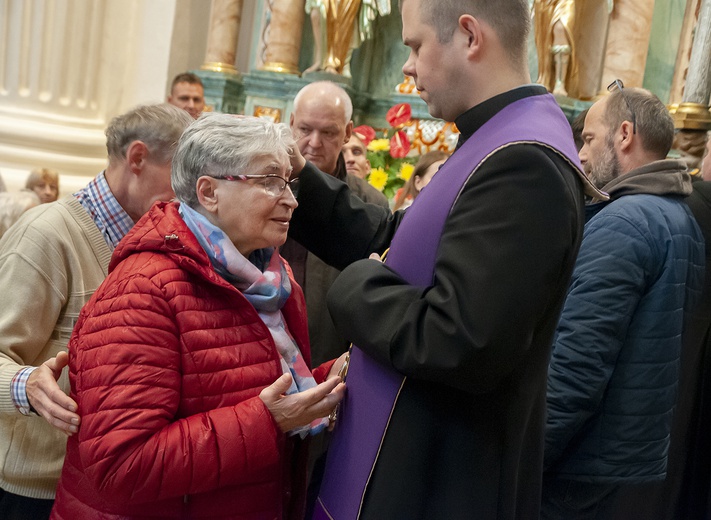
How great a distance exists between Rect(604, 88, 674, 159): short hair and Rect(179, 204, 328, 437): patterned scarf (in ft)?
5.27

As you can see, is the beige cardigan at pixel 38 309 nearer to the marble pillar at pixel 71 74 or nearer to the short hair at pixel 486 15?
the short hair at pixel 486 15

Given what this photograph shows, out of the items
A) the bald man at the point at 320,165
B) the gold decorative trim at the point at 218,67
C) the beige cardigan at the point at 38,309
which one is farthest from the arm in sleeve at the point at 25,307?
the gold decorative trim at the point at 218,67

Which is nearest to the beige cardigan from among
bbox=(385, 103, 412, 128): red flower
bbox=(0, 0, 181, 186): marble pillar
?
bbox=(385, 103, 412, 128): red flower

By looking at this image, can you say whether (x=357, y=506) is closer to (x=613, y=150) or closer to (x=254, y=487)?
(x=254, y=487)

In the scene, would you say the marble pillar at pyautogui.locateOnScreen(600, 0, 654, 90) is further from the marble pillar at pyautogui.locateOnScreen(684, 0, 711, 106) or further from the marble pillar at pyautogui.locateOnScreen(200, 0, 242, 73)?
the marble pillar at pyautogui.locateOnScreen(200, 0, 242, 73)

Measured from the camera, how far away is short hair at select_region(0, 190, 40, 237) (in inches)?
121

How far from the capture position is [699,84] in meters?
5.54

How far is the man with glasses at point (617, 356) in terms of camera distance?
2.47 metres

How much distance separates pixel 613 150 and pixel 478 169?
5.53ft

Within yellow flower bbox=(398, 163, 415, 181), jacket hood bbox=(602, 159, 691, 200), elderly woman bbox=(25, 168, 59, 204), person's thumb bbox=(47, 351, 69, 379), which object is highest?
jacket hood bbox=(602, 159, 691, 200)

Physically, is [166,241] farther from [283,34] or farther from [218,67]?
[218,67]

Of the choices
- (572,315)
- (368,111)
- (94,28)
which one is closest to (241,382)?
(572,315)

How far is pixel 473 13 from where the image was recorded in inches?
60.6

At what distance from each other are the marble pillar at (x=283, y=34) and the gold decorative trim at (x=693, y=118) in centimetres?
306
